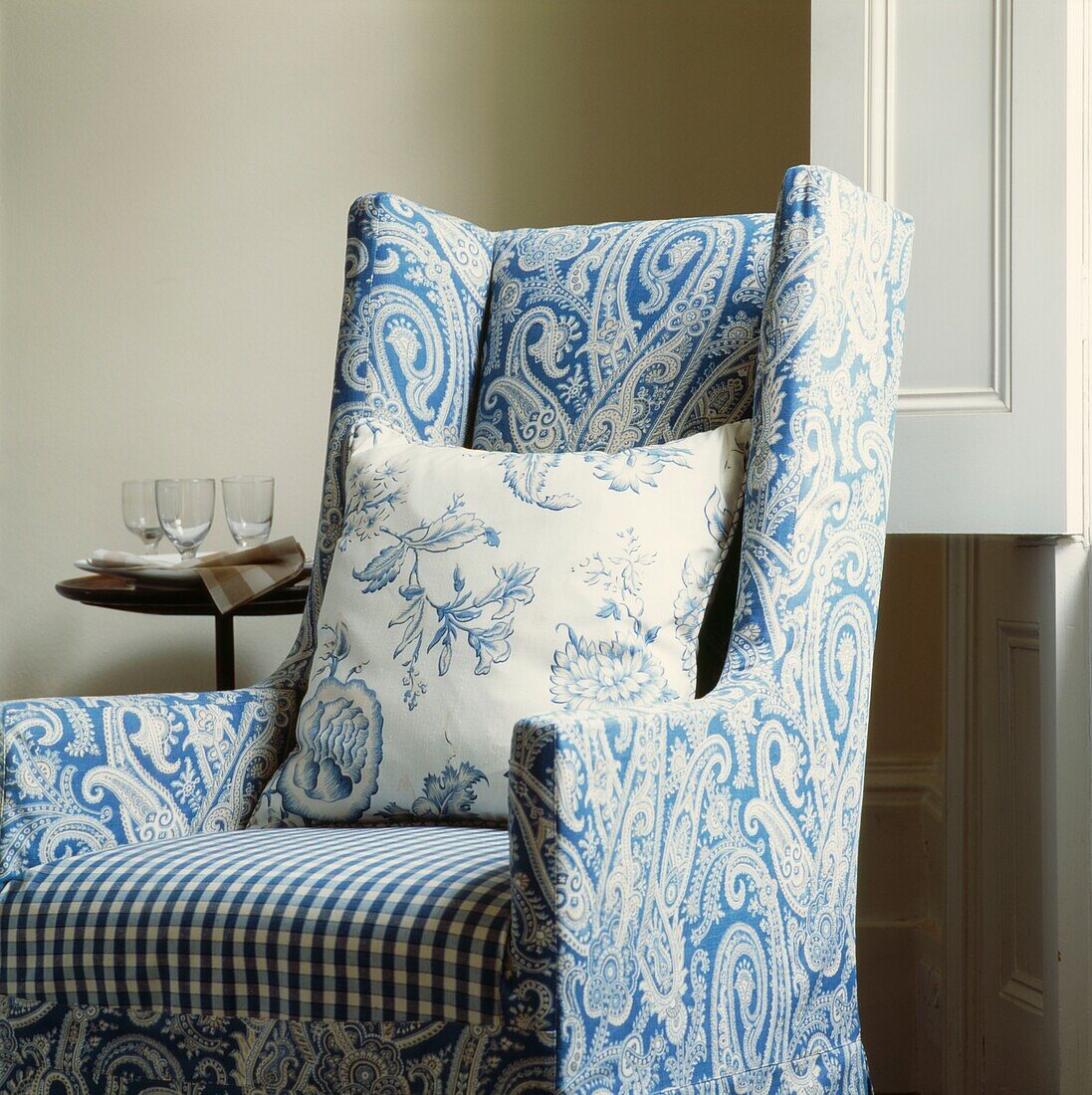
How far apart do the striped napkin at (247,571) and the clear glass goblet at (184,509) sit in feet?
0.27

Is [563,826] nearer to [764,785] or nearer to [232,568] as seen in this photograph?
[764,785]

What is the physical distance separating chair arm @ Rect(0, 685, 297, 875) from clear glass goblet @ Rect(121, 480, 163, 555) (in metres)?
0.70

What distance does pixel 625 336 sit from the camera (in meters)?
1.40

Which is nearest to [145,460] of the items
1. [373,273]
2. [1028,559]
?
[373,273]

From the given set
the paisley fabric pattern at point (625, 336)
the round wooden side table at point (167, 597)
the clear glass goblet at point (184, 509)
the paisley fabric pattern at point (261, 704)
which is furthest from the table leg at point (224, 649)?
the paisley fabric pattern at point (625, 336)

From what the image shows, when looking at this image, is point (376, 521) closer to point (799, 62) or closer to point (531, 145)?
point (531, 145)

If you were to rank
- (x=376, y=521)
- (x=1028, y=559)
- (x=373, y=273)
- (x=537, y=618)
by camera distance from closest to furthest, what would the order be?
(x=537, y=618) → (x=376, y=521) → (x=373, y=273) → (x=1028, y=559)

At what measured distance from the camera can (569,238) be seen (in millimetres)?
1479

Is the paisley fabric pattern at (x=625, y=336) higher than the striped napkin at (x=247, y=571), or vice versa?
the paisley fabric pattern at (x=625, y=336)

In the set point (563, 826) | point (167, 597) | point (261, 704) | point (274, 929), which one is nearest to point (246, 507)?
point (167, 597)

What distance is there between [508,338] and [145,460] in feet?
3.47

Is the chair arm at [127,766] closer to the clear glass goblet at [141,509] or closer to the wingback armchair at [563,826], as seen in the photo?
the wingback armchair at [563,826]

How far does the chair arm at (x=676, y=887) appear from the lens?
80 cm

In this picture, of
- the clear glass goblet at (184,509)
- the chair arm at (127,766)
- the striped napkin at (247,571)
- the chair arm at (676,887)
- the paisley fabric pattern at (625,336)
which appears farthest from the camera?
the clear glass goblet at (184,509)
